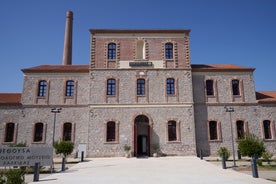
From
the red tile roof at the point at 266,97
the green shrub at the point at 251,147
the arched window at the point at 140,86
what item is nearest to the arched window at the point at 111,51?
the arched window at the point at 140,86

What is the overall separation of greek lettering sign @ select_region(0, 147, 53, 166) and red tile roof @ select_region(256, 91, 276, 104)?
66.0ft

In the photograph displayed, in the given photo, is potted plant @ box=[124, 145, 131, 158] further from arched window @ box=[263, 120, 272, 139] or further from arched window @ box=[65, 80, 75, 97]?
arched window @ box=[263, 120, 272, 139]

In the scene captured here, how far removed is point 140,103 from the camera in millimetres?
19688

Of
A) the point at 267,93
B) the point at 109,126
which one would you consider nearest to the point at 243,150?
the point at 109,126

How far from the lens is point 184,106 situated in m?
19.8

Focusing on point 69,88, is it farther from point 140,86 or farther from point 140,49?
point 140,49

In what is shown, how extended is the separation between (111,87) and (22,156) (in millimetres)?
10956

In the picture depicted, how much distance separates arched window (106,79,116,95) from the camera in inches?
794

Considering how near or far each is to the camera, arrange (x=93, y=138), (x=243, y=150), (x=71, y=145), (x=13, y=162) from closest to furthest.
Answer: (x=13, y=162)
(x=243, y=150)
(x=71, y=145)
(x=93, y=138)

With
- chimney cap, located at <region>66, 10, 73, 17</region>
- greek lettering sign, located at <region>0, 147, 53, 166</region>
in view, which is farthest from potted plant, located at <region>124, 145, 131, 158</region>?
chimney cap, located at <region>66, 10, 73, 17</region>

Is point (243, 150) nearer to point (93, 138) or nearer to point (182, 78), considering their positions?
point (182, 78)

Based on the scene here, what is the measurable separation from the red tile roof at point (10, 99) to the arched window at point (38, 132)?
293cm

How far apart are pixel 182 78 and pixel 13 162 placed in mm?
15552

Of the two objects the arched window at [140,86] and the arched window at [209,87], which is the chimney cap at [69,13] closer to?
the arched window at [140,86]
